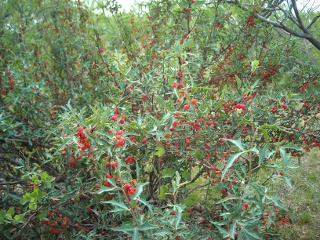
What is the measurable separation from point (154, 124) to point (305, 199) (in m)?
2.79

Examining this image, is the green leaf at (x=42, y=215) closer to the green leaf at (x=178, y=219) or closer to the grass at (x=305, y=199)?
the green leaf at (x=178, y=219)

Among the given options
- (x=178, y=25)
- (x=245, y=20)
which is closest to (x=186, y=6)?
(x=178, y=25)

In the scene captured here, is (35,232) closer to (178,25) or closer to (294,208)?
(178,25)

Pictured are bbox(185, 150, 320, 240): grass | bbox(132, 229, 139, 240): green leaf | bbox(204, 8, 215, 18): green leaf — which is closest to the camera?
bbox(132, 229, 139, 240): green leaf

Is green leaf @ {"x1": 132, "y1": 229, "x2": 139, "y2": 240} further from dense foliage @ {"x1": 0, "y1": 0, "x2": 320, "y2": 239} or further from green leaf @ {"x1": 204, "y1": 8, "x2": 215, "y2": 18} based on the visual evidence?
green leaf @ {"x1": 204, "y1": 8, "x2": 215, "y2": 18}

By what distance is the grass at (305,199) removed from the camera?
3435 millimetres

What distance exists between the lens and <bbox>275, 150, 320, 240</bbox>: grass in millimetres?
3435

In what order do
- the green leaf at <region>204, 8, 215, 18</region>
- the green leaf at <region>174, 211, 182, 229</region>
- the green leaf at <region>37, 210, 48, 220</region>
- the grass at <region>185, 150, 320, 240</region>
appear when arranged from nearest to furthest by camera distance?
1. the green leaf at <region>174, 211, 182, 229</region>
2. the green leaf at <region>37, 210, 48, 220</region>
3. the green leaf at <region>204, 8, 215, 18</region>
4. the grass at <region>185, 150, 320, 240</region>

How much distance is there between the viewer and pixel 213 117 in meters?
2.18

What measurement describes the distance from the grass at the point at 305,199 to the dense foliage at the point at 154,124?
2.00ft

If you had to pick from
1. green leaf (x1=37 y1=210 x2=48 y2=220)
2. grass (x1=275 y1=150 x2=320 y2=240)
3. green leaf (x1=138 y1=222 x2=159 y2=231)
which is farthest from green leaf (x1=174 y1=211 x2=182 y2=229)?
grass (x1=275 y1=150 x2=320 y2=240)

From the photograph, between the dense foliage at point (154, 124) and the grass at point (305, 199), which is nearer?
the dense foliage at point (154, 124)

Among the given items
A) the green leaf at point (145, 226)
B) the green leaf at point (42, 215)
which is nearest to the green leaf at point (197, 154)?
the green leaf at point (145, 226)

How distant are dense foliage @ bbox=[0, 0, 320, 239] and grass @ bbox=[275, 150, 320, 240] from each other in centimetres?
61
